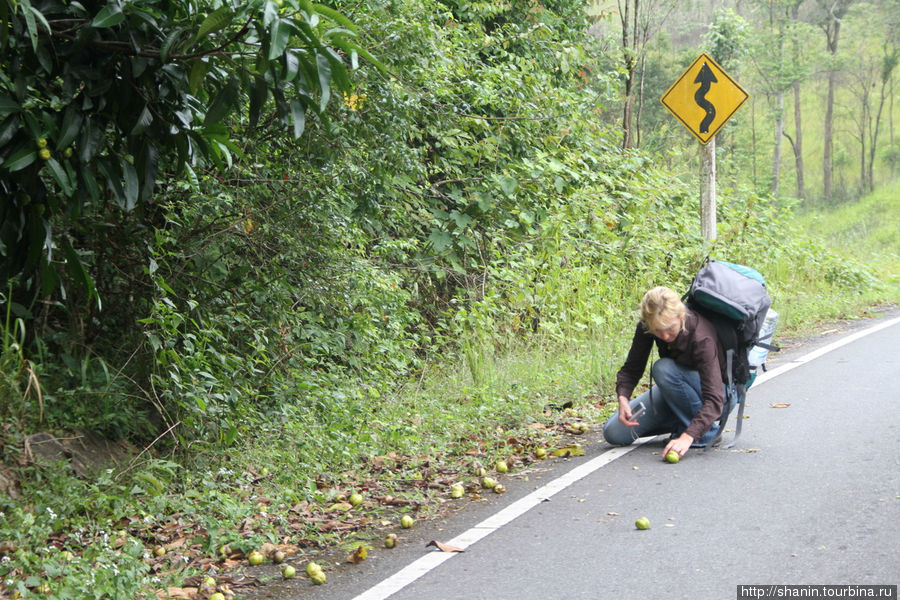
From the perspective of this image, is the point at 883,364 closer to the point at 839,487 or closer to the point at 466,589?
the point at 839,487

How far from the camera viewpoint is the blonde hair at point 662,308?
239 inches

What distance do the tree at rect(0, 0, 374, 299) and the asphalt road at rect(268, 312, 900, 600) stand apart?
2.30 m

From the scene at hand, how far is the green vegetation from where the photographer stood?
434 cm

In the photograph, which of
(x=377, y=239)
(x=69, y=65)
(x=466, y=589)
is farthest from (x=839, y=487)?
(x=377, y=239)

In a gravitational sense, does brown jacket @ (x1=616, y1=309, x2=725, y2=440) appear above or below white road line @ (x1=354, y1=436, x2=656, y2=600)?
above

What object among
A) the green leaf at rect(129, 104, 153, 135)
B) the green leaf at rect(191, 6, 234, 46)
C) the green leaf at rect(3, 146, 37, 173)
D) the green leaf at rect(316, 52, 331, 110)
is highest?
the green leaf at rect(191, 6, 234, 46)

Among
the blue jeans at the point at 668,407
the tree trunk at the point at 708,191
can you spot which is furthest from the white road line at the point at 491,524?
the tree trunk at the point at 708,191

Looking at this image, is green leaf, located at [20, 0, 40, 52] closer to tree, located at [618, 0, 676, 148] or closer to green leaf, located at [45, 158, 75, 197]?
green leaf, located at [45, 158, 75, 197]

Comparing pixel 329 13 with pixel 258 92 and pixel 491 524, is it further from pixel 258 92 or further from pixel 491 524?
pixel 491 524

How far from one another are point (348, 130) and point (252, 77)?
3485mm

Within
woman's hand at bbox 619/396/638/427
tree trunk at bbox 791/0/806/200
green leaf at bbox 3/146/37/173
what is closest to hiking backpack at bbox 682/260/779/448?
woman's hand at bbox 619/396/638/427

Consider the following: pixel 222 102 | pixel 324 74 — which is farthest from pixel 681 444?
pixel 222 102

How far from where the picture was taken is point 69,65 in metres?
4.30

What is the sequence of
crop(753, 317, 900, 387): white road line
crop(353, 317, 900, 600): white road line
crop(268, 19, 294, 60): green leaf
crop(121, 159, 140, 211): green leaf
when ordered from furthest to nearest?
crop(753, 317, 900, 387): white road line → crop(121, 159, 140, 211): green leaf → crop(353, 317, 900, 600): white road line → crop(268, 19, 294, 60): green leaf
